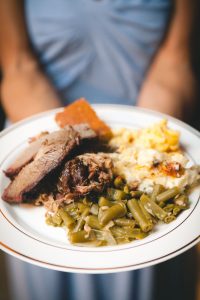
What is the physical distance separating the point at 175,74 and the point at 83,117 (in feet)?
2.69

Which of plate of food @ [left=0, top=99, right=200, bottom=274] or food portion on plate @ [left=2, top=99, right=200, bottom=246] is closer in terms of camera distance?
plate of food @ [left=0, top=99, right=200, bottom=274]

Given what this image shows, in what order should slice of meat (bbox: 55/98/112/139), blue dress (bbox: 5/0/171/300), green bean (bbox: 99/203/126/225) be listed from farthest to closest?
blue dress (bbox: 5/0/171/300), slice of meat (bbox: 55/98/112/139), green bean (bbox: 99/203/126/225)

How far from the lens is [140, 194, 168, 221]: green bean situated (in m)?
1.33

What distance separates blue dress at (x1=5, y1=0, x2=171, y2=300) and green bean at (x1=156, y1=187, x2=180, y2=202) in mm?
1078

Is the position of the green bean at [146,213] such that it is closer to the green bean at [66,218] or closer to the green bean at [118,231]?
the green bean at [118,231]

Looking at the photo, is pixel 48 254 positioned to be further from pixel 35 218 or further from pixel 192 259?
pixel 192 259

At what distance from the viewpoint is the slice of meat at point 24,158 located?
150cm

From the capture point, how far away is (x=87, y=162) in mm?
1433

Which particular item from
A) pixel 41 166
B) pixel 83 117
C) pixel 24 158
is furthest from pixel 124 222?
pixel 83 117

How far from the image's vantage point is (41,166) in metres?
1.40

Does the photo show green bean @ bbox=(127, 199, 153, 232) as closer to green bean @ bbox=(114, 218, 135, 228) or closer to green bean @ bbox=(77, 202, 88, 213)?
green bean @ bbox=(114, 218, 135, 228)

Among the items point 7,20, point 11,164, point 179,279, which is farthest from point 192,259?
point 7,20

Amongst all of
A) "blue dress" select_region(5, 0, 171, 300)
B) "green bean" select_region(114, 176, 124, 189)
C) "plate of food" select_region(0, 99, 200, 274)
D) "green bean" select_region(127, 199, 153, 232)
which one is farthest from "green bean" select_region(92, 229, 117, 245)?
"blue dress" select_region(5, 0, 171, 300)

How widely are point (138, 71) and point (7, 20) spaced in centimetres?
81
